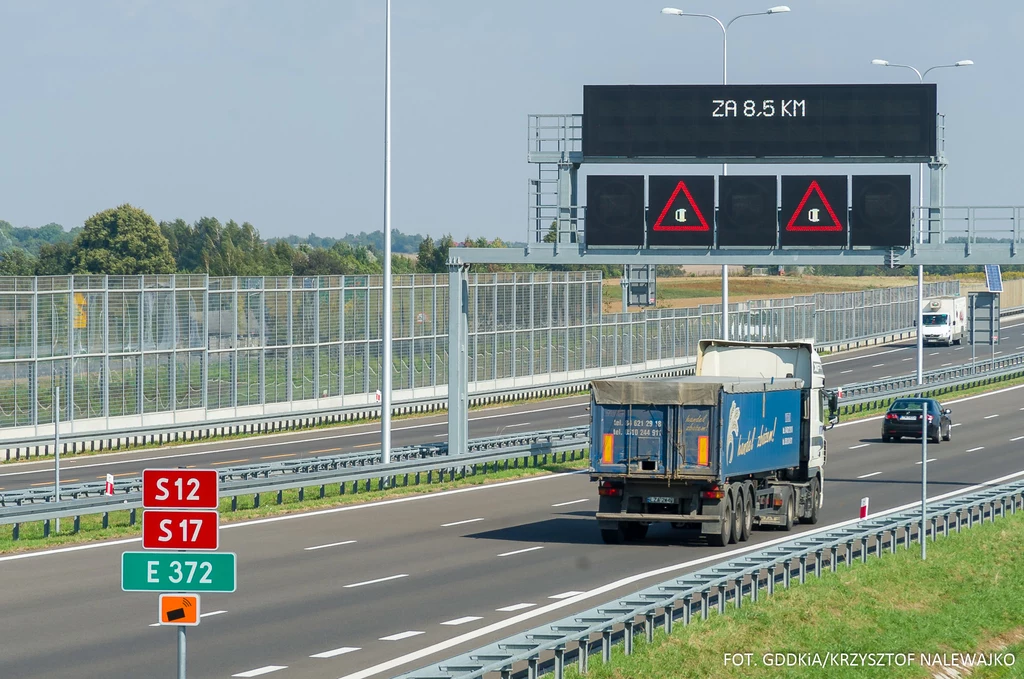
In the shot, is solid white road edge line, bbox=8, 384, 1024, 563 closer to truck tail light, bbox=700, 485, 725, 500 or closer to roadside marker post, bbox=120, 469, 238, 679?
truck tail light, bbox=700, 485, 725, 500

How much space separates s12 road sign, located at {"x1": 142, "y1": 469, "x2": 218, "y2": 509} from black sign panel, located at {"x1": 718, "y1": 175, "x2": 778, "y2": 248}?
2603cm

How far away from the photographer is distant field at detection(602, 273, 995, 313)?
427 feet

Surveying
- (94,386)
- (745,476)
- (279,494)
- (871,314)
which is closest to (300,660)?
(745,476)

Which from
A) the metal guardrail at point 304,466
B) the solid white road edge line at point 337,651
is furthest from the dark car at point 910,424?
the solid white road edge line at point 337,651

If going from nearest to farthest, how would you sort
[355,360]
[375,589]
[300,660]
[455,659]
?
1. [455,659]
2. [300,660]
3. [375,589]
4. [355,360]

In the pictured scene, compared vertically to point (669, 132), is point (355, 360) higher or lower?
lower

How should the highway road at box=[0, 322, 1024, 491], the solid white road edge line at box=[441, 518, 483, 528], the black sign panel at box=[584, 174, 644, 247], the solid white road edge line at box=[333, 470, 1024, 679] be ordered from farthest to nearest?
the highway road at box=[0, 322, 1024, 491]
the black sign panel at box=[584, 174, 644, 247]
the solid white road edge line at box=[441, 518, 483, 528]
the solid white road edge line at box=[333, 470, 1024, 679]

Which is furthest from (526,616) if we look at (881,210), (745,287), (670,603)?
(745,287)

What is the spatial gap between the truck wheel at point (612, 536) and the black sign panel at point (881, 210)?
37.0 feet

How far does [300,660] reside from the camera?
1734 cm

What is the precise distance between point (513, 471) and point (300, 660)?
2539 cm

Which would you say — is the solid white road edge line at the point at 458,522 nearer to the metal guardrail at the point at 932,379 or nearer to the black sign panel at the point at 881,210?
the black sign panel at the point at 881,210

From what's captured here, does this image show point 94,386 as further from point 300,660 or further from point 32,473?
point 300,660

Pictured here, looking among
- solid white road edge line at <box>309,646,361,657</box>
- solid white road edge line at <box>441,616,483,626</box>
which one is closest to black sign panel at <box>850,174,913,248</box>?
solid white road edge line at <box>441,616,483,626</box>
